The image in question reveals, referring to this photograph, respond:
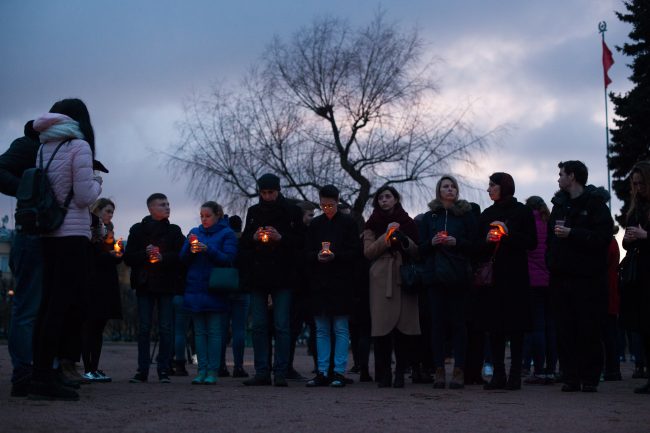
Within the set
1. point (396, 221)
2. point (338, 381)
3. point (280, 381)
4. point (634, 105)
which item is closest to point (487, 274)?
point (396, 221)

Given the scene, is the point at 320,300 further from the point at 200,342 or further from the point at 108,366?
the point at 108,366

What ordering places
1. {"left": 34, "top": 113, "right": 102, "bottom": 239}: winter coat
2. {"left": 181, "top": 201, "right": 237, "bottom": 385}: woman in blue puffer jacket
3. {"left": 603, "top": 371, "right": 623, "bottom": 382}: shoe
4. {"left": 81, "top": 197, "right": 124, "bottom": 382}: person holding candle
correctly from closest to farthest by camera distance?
{"left": 34, "top": 113, "right": 102, "bottom": 239}: winter coat
{"left": 181, "top": 201, "right": 237, "bottom": 385}: woman in blue puffer jacket
{"left": 81, "top": 197, "right": 124, "bottom": 382}: person holding candle
{"left": 603, "top": 371, "right": 623, "bottom": 382}: shoe

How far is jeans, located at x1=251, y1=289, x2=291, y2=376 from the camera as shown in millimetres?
10820

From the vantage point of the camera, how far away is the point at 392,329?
10.6 metres

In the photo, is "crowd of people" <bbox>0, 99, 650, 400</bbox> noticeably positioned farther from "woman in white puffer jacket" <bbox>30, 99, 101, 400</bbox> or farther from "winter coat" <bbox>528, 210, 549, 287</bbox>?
"woman in white puffer jacket" <bbox>30, 99, 101, 400</bbox>

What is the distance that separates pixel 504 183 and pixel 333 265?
2.04 meters

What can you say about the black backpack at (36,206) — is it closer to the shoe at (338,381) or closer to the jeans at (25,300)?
the jeans at (25,300)

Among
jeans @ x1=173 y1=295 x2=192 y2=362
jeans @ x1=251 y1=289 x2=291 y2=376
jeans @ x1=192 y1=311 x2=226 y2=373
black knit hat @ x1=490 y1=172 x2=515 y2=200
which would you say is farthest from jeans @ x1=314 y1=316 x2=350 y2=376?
jeans @ x1=173 y1=295 x2=192 y2=362

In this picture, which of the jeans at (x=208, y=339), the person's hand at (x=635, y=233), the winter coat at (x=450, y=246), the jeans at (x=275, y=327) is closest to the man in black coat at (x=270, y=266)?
the jeans at (x=275, y=327)

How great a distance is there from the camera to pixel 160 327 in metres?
11.2

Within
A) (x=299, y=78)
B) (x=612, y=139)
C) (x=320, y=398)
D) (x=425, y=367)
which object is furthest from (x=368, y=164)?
(x=320, y=398)

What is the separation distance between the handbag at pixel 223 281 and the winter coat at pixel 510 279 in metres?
2.63

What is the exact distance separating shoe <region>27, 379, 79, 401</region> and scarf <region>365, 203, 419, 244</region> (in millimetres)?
4188

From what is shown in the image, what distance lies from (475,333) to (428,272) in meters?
1.07
